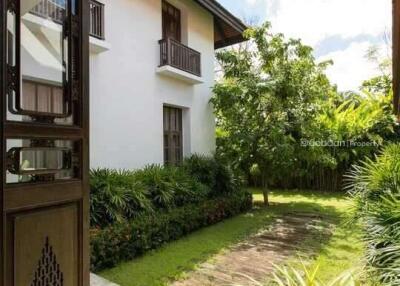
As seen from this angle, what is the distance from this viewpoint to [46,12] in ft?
8.81

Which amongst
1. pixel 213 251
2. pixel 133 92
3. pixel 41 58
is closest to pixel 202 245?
pixel 213 251

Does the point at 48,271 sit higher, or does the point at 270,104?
the point at 270,104

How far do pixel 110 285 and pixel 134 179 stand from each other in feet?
11.8

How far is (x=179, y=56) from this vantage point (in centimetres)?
1019

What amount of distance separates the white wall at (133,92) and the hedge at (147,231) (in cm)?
198

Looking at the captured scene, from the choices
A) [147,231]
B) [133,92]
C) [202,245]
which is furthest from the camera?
[133,92]

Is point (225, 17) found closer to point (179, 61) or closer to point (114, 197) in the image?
point (179, 61)

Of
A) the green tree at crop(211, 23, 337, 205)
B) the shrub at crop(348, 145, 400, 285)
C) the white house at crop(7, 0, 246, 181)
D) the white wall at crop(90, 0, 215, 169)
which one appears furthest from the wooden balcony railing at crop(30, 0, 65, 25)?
the green tree at crop(211, 23, 337, 205)

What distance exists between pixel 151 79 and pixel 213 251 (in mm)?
5216

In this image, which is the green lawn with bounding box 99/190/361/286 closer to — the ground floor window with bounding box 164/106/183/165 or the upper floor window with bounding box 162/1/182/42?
the ground floor window with bounding box 164/106/183/165

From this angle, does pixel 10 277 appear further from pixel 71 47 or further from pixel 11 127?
pixel 71 47

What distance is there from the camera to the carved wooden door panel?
6.86 ft

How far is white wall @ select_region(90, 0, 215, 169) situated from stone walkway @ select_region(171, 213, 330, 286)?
3.64 meters

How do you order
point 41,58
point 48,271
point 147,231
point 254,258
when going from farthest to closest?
point 147,231, point 254,258, point 41,58, point 48,271
